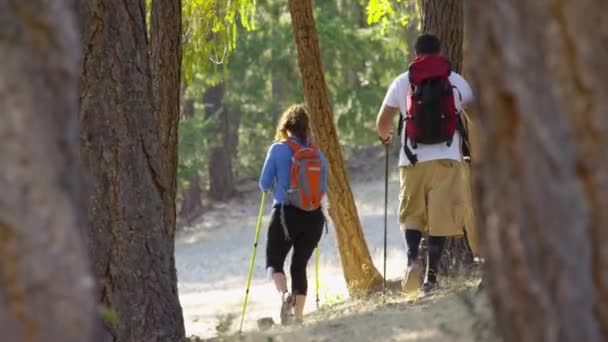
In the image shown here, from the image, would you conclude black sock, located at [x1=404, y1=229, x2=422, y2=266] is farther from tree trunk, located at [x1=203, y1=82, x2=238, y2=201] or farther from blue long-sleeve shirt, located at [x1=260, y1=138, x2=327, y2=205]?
tree trunk, located at [x1=203, y1=82, x2=238, y2=201]

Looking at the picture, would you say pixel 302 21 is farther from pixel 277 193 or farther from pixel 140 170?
pixel 140 170

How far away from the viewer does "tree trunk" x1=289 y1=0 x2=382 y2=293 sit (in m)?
13.5

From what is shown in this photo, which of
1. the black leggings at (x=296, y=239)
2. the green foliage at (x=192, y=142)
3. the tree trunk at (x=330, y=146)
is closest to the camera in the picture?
the black leggings at (x=296, y=239)

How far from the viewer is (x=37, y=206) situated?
10.2ft

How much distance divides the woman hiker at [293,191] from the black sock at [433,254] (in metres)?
0.98

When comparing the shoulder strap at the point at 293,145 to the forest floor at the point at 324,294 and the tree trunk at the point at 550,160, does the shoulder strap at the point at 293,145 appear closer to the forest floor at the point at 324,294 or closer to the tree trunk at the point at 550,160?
the forest floor at the point at 324,294

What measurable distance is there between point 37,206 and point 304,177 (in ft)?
23.3

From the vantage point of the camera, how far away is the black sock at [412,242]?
32.3ft

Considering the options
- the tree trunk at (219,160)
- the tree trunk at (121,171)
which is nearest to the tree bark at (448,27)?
the tree trunk at (121,171)

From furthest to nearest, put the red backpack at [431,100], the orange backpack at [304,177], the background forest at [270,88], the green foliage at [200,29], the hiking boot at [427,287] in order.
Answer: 1. the background forest at [270,88]
2. the green foliage at [200,29]
3. the orange backpack at [304,177]
4. the hiking boot at [427,287]
5. the red backpack at [431,100]

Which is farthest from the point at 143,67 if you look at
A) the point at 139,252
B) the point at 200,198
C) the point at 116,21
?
the point at 200,198

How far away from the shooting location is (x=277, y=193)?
10328 mm

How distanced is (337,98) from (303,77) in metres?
20.0

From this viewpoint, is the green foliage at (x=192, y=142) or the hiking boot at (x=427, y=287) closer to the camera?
the hiking boot at (x=427, y=287)
